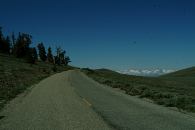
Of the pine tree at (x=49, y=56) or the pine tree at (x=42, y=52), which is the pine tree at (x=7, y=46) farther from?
the pine tree at (x=49, y=56)

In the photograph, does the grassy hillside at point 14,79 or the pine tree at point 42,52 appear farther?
the pine tree at point 42,52

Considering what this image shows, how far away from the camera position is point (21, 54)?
125m

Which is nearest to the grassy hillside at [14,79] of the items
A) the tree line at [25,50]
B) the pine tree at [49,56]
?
the tree line at [25,50]

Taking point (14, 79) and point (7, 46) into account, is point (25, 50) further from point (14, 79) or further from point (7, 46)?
point (14, 79)

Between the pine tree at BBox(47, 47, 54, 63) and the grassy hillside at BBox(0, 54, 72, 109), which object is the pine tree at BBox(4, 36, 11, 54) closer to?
the pine tree at BBox(47, 47, 54, 63)

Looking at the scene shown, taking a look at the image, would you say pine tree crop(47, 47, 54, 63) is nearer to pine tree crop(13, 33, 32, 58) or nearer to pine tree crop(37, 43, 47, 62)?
pine tree crop(37, 43, 47, 62)

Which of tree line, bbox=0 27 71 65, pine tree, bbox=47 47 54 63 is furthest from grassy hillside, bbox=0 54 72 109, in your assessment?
pine tree, bbox=47 47 54 63

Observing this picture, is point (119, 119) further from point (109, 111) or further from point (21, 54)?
point (21, 54)

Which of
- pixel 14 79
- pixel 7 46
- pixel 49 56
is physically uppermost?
pixel 7 46

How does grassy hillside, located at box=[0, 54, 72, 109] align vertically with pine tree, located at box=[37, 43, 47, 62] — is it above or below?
below

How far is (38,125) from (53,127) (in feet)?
2.49

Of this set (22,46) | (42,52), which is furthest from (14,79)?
(42,52)

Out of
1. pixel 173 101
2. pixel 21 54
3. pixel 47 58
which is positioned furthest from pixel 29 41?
pixel 173 101

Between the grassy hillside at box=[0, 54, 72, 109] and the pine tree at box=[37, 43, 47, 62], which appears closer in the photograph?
the grassy hillside at box=[0, 54, 72, 109]
